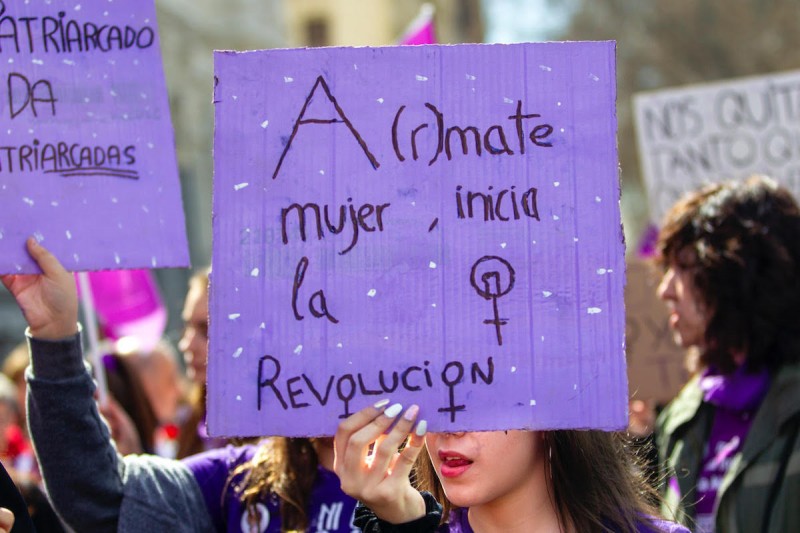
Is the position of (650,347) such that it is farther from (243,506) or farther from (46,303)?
(46,303)

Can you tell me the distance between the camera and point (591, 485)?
7.63ft

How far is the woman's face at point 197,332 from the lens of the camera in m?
4.21

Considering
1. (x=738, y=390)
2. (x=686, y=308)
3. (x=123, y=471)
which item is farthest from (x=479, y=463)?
(x=686, y=308)

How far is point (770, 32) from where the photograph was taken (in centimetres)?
1688

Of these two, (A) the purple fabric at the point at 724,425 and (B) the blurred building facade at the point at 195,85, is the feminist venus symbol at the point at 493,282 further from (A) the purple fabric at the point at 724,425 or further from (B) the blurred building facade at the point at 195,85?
(B) the blurred building facade at the point at 195,85

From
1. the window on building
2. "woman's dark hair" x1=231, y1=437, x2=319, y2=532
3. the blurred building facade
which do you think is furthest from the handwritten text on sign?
the window on building

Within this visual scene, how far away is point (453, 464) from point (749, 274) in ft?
5.33

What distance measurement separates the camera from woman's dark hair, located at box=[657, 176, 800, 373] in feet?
11.4

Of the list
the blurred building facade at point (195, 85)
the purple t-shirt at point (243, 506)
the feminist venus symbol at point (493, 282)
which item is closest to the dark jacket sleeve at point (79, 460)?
the purple t-shirt at point (243, 506)

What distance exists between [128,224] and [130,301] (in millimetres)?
3815

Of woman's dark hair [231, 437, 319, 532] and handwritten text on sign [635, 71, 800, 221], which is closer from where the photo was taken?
woman's dark hair [231, 437, 319, 532]

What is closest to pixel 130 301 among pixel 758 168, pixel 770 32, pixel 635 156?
pixel 758 168

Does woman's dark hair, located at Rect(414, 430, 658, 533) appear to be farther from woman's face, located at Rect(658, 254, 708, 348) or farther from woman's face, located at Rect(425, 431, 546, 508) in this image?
woman's face, located at Rect(658, 254, 708, 348)

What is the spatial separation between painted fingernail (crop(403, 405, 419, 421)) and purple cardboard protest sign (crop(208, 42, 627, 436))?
27 millimetres
